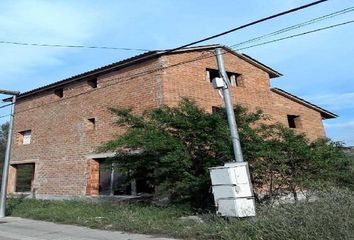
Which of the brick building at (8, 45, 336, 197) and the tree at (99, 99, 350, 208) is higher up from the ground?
the brick building at (8, 45, 336, 197)

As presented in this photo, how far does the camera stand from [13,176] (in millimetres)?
23125

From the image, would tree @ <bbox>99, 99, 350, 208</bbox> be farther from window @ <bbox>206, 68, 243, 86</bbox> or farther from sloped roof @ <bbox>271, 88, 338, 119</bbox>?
sloped roof @ <bbox>271, 88, 338, 119</bbox>

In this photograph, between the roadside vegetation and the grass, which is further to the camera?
the roadside vegetation

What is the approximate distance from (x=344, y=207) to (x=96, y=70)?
13670mm

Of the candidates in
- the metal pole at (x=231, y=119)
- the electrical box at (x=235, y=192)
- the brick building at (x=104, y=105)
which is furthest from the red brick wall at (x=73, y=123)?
the electrical box at (x=235, y=192)

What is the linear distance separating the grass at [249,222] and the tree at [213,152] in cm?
99

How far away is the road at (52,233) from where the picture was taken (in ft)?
31.3

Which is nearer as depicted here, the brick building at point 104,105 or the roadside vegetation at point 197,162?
the roadside vegetation at point 197,162

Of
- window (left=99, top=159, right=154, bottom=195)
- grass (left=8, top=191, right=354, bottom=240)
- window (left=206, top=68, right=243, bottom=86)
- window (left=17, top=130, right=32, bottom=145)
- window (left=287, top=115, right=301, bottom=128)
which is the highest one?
window (left=206, top=68, right=243, bottom=86)

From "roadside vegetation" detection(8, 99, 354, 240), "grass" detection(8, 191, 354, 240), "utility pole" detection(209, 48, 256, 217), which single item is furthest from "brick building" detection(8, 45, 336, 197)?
"utility pole" detection(209, 48, 256, 217)

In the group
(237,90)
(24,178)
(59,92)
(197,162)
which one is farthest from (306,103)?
(24,178)

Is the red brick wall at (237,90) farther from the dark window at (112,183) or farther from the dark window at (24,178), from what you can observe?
the dark window at (24,178)

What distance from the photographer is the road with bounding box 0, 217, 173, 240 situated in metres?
9.54

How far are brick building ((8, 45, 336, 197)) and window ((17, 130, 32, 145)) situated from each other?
55 millimetres
